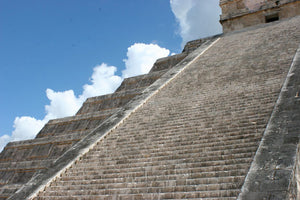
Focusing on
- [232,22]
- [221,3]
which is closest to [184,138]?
[232,22]

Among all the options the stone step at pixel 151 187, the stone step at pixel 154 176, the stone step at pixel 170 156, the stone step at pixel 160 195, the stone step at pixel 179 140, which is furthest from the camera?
the stone step at pixel 179 140

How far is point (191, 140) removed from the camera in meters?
5.19

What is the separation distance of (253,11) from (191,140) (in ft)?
38.1

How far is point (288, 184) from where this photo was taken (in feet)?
10.7

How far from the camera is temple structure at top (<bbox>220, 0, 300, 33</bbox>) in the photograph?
14.0m

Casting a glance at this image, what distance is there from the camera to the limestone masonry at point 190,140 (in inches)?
154

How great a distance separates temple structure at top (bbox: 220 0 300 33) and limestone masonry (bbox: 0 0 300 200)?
449cm

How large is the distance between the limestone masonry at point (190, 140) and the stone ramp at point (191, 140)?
19 mm

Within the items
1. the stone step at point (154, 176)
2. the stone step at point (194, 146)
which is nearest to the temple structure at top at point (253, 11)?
the stone step at point (194, 146)

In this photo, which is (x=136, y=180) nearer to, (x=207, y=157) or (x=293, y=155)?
(x=207, y=157)

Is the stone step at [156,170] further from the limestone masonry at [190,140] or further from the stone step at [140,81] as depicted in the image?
the stone step at [140,81]

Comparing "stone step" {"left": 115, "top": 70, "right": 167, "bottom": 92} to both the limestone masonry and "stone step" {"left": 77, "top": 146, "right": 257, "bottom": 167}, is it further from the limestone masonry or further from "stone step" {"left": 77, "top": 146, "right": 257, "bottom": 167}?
"stone step" {"left": 77, "top": 146, "right": 257, "bottom": 167}

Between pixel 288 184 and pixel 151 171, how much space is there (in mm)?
2029

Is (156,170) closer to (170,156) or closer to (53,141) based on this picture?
(170,156)
